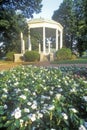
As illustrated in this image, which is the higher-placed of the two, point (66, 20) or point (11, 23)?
point (66, 20)

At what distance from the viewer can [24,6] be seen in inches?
1308

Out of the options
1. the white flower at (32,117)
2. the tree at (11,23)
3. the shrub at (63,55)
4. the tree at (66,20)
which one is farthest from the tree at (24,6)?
the white flower at (32,117)

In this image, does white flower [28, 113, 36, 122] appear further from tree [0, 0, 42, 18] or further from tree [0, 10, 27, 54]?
tree [0, 0, 42, 18]

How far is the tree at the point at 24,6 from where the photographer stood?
32.7 metres

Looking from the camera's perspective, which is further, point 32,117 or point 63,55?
point 63,55

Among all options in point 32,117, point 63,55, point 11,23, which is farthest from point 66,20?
point 32,117

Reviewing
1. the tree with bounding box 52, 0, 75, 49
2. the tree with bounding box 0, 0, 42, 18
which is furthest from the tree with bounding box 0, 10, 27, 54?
the tree with bounding box 52, 0, 75, 49

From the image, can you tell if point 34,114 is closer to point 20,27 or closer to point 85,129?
point 85,129

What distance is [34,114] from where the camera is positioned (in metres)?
3.50

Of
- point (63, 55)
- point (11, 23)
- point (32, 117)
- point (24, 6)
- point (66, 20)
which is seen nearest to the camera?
point (32, 117)

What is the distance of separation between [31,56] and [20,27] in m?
3.64

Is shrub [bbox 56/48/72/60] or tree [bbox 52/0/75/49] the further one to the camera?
tree [bbox 52/0/75/49]

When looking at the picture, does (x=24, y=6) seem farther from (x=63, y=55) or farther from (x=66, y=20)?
(x=66, y=20)

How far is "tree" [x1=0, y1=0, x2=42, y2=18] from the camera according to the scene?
32688mm
